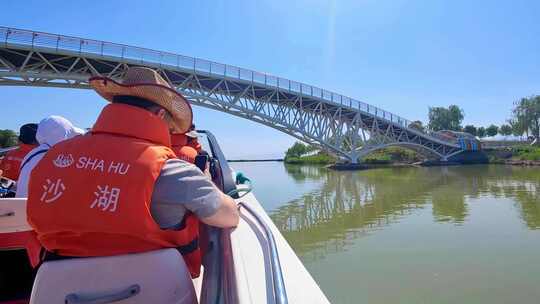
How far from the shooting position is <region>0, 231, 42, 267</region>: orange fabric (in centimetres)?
177

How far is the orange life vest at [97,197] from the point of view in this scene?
2.99 feet

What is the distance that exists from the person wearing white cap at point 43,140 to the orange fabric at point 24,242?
26 cm

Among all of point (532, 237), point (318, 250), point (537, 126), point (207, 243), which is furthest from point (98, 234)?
point (537, 126)

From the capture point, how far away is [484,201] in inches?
335

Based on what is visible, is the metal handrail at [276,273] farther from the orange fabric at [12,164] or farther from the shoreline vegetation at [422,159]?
the shoreline vegetation at [422,159]

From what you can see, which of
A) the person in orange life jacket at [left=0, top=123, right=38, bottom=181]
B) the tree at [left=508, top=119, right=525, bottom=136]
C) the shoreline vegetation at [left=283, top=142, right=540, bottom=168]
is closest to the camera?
the person in orange life jacket at [left=0, top=123, right=38, bottom=181]

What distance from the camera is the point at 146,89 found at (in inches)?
45.7

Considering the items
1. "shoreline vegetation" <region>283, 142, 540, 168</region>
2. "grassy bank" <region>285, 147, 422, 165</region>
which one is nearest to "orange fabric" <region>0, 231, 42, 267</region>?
"shoreline vegetation" <region>283, 142, 540, 168</region>

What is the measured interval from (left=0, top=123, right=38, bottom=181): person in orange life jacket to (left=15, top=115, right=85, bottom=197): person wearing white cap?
71 centimetres

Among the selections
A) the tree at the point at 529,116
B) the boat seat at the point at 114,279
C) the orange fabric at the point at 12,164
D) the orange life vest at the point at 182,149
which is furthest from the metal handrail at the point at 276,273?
the tree at the point at 529,116

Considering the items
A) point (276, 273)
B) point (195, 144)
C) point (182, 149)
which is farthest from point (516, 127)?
point (276, 273)

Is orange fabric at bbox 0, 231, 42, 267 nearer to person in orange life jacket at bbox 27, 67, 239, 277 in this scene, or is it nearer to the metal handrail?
person in orange life jacket at bbox 27, 67, 239, 277

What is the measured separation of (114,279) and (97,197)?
253 mm

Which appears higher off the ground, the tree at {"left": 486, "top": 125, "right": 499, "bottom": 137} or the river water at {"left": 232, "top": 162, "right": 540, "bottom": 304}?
the tree at {"left": 486, "top": 125, "right": 499, "bottom": 137}
